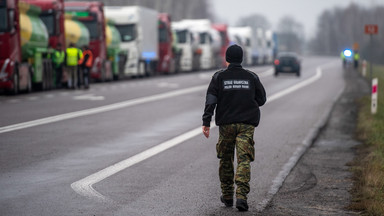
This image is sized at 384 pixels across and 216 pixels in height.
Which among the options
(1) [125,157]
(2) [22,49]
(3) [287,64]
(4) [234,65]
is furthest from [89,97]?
(3) [287,64]

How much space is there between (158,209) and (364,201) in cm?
206

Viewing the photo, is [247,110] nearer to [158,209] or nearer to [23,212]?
[158,209]

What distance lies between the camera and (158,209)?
27.0 feet

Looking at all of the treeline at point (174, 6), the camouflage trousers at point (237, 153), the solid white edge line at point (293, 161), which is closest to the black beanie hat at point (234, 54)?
the camouflage trousers at point (237, 153)

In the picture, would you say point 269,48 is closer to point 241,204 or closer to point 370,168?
point 370,168

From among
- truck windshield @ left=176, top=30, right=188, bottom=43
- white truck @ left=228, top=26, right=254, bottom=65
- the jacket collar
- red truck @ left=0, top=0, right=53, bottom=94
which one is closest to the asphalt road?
the jacket collar

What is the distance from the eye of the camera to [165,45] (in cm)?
5206

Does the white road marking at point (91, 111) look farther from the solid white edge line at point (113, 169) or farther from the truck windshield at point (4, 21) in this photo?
the truck windshield at point (4, 21)

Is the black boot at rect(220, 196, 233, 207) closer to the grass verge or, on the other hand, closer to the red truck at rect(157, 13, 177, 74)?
the grass verge

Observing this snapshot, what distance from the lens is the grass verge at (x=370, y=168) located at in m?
8.55

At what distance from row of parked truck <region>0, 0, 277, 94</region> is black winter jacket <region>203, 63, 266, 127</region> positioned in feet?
64.5

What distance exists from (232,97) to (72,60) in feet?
82.4

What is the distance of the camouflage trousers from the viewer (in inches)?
327

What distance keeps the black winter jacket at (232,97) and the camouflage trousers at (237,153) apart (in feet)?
0.27
